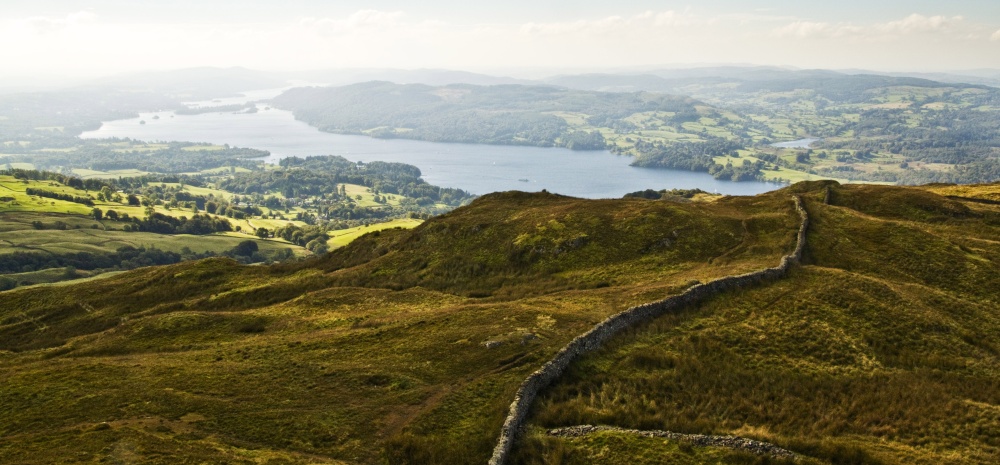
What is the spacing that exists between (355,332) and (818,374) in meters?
33.2

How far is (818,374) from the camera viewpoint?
35156mm

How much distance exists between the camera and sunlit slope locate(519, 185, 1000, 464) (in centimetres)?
2778

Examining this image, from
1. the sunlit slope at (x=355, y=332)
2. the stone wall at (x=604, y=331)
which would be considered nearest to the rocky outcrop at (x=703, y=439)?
the stone wall at (x=604, y=331)

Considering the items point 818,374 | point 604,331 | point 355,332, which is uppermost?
point 604,331

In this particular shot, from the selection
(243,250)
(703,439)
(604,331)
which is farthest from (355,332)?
(243,250)

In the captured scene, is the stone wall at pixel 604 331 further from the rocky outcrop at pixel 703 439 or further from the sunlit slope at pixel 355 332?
the rocky outcrop at pixel 703 439

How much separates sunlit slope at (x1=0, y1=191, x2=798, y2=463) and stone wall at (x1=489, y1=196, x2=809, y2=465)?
1.09 metres

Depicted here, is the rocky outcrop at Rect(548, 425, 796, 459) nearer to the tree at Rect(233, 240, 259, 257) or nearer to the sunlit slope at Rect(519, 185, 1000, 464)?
the sunlit slope at Rect(519, 185, 1000, 464)

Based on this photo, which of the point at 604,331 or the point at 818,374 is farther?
the point at 604,331

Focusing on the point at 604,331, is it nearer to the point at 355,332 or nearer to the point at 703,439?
the point at 703,439

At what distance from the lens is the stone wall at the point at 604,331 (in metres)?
29.0

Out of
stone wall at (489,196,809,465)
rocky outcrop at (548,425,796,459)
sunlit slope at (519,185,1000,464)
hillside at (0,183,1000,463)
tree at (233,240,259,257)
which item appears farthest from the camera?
tree at (233,240,259,257)

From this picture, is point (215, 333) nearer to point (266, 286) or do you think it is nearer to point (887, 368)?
point (266, 286)

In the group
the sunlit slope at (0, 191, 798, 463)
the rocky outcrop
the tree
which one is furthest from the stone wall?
the tree
